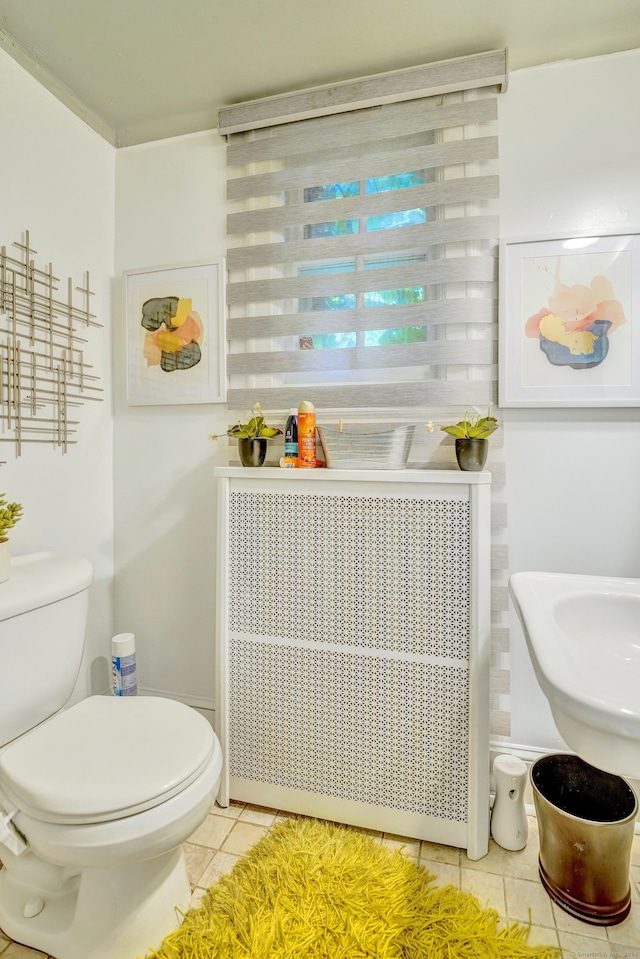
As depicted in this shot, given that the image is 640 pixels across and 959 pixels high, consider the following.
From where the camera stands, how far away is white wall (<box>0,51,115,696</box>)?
1475 millimetres

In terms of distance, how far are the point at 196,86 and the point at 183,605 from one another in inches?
68.5

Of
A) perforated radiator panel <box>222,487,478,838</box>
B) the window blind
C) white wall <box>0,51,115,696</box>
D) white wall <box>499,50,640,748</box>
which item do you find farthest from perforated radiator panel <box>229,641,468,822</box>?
the window blind

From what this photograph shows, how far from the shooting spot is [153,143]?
1821 mm

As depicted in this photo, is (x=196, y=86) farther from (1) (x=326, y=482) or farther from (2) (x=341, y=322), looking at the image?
(1) (x=326, y=482)

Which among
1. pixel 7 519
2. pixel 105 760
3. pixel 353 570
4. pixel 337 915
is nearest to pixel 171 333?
pixel 7 519

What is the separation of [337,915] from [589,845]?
61 centimetres

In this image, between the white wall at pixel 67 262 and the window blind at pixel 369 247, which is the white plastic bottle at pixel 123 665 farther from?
the window blind at pixel 369 247

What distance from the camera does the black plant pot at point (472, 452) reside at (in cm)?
137

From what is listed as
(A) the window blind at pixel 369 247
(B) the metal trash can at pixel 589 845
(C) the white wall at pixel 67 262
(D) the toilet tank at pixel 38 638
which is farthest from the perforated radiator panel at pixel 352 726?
(A) the window blind at pixel 369 247

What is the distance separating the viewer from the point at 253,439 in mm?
1546

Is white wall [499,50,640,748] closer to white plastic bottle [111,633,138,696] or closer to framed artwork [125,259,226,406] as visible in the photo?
framed artwork [125,259,226,406]

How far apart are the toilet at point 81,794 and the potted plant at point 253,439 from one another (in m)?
0.60

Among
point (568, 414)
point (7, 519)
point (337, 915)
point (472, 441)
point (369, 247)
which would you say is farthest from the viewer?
point (369, 247)

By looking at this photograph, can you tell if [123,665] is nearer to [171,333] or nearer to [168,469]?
[168,469]
